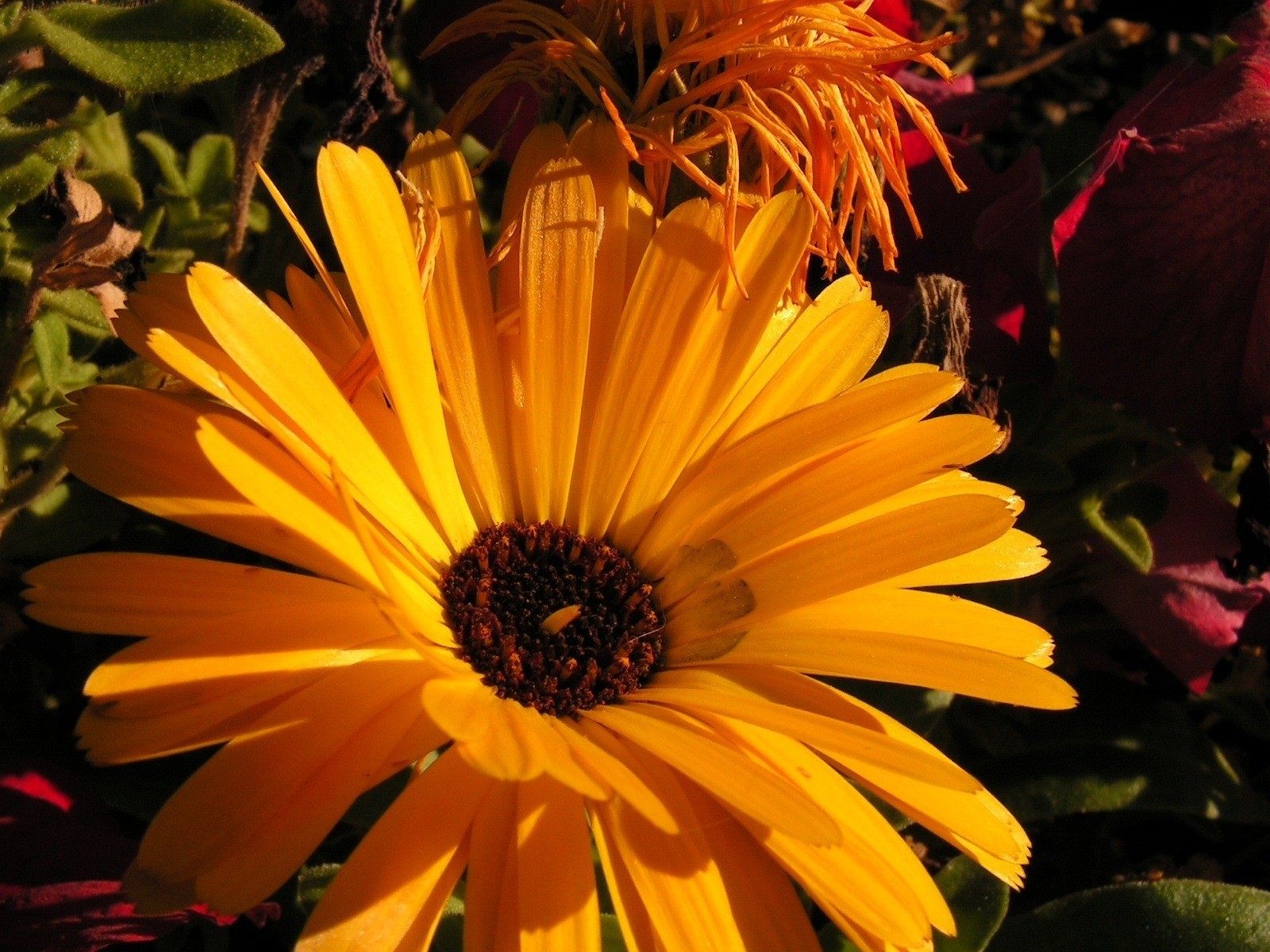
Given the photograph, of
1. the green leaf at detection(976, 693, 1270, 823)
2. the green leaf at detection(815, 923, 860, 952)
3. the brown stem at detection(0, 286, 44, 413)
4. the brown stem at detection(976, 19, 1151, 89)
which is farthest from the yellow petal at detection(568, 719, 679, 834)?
the brown stem at detection(976, 19, 1151, 89)

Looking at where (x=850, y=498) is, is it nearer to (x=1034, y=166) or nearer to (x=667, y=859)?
(x=667, y=859)

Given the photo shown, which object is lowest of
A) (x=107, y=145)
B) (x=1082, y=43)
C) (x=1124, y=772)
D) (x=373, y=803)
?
(x=1124, y=772)

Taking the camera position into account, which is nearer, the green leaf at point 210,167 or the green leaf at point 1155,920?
the green leaf at point 1155,920

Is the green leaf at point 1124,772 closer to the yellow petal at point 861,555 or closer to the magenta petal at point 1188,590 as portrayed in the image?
the magenta petal at point 1188,590

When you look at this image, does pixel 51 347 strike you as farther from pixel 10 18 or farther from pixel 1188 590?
pixel 1188 590

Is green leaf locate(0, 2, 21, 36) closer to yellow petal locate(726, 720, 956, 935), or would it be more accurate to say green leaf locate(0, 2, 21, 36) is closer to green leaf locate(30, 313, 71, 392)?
green leaf locate(30, 313, 71, 392)

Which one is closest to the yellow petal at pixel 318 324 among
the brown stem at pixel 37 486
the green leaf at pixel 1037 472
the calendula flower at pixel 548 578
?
the calendula flower at pixel 548 578

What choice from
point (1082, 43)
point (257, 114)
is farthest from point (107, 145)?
point (1082, 43)
